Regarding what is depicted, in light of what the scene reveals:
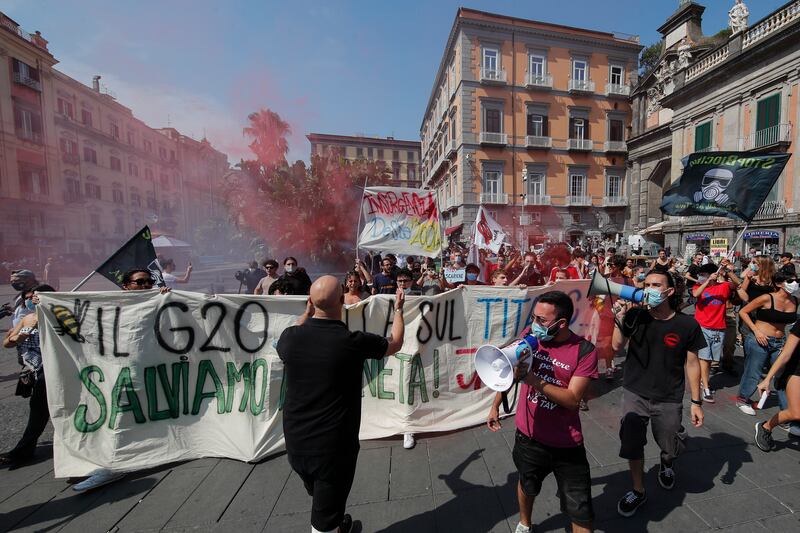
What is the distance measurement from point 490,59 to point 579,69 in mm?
8225

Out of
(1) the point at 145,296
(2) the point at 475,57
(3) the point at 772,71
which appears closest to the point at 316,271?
(1) the point at 145,296

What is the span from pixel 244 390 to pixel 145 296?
1232mm

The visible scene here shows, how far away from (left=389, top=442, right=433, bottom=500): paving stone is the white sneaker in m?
2.34

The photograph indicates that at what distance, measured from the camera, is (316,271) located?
18.1m

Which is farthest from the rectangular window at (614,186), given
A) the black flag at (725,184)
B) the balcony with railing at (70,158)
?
the balcony with railing at (70,158)

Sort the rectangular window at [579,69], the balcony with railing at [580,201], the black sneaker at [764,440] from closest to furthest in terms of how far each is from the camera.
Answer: the black sneaker at [764,440], the rectangular window at [579,69], the balcony with railing at [580,201]

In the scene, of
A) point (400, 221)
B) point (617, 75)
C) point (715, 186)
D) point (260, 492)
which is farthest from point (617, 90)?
point (260, 492)

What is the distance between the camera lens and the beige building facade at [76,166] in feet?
77.2

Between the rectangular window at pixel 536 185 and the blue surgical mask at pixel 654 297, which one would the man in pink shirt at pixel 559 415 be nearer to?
the blue surgical mask at pixel 654 297

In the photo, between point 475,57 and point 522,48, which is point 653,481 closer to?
Answer: point 475,57

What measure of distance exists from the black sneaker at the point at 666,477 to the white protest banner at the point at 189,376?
5.69 ft

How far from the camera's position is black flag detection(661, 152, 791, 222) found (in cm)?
444

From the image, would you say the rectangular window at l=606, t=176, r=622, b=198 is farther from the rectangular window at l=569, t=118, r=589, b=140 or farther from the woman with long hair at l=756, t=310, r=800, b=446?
the woman with long hair at l=756, t=310, r=800, b=446

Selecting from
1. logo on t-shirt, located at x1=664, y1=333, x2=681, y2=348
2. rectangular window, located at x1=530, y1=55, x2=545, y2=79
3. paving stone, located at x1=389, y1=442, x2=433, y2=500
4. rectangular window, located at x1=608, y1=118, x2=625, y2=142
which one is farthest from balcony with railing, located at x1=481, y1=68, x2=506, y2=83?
paving stone, located at x1=389, y1=442, x2=433, y2=500
